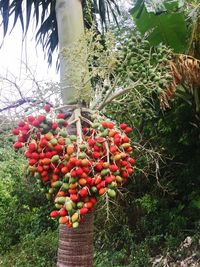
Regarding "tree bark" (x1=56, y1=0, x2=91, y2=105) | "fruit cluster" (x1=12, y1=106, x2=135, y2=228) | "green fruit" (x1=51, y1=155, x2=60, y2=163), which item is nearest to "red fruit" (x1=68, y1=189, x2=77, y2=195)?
"fruit cluster" (x1=12, y1=106, x2=135, y2=228)

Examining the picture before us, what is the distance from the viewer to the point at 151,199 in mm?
5766

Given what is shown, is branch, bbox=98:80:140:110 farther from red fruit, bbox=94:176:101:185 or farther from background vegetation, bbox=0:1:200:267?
background vegetation, bbox=0:1:200:267

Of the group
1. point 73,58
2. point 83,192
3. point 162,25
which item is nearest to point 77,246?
point 83,192

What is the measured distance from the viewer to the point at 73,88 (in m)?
2.91

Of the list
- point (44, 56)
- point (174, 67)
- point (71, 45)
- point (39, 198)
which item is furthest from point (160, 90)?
point (39, 198)

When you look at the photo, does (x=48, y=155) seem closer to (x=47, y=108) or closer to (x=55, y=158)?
(x=55, y=158)

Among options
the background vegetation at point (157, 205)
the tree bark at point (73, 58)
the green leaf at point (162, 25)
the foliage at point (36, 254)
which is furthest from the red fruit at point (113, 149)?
the foliage at point (36, 254)

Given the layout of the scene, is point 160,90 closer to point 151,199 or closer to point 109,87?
point 109,87

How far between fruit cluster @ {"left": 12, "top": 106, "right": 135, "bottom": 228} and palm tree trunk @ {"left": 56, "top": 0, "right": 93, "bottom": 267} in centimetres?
27

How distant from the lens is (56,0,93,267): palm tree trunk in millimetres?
2597

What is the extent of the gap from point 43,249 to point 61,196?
4102 mm

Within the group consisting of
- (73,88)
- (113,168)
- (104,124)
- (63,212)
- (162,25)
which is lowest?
(63,212)

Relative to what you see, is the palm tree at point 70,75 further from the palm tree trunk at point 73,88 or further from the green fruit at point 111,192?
the green fruit at point 111,192

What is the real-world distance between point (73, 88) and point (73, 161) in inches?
31.0
